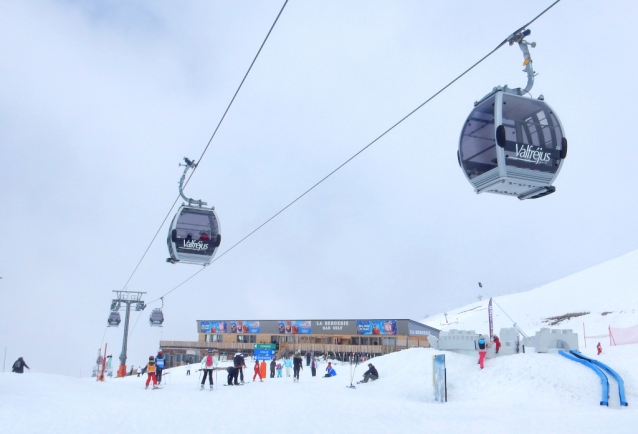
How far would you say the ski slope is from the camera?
11.5m

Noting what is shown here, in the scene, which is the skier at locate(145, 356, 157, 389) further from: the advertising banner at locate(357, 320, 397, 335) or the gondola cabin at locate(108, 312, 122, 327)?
the advertising banner at locate(357, 320, 397, 335)

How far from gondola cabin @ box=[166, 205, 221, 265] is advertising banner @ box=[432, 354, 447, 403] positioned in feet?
30.1

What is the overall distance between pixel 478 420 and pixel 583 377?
8464 mm

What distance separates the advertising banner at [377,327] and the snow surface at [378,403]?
73.8 feet

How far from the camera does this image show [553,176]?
8.89m

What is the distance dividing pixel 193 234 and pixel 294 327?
4020 centimetres

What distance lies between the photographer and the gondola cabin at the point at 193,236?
53.6 feet

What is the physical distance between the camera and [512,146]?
8.42m

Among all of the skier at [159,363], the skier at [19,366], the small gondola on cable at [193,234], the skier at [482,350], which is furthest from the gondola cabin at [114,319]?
the skier at [482,350]

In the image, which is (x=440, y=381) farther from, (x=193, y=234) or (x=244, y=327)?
(x=244, y=327)

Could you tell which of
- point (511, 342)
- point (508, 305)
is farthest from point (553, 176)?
point (508, 305)

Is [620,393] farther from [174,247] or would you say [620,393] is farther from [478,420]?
[174,247]

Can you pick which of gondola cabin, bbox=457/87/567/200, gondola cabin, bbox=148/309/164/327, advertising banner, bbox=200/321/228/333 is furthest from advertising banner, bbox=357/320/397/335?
gondola cabin, bbox=457/87/567/200

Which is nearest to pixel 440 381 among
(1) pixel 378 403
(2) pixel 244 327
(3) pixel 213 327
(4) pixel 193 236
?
(1) pixel 378 403
